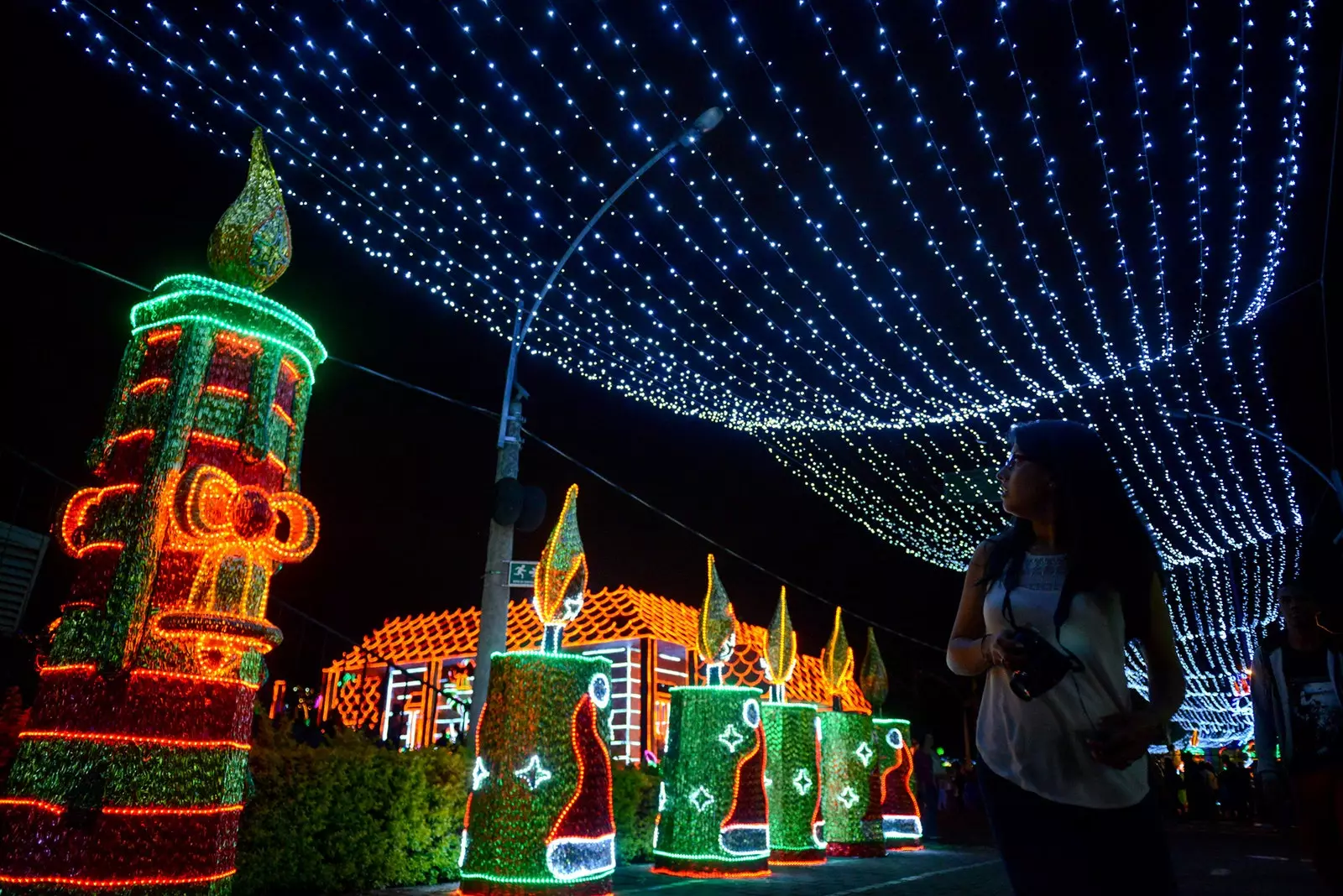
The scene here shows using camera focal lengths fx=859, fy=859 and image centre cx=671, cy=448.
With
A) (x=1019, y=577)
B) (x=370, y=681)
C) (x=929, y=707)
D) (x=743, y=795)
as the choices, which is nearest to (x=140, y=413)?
(x=1019, y=577)

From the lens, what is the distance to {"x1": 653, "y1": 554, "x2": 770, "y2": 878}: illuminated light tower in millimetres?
7785

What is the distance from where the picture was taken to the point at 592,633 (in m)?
16.8

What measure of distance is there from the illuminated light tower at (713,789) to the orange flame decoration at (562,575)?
6.95 feet

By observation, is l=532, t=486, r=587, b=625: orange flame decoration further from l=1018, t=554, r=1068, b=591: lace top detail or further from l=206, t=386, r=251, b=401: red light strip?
l=1018, t=554, r=1068, b=591: lace top detail

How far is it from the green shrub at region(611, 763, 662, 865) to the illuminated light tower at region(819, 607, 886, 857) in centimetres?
198

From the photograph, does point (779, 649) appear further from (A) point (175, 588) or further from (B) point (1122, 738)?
(B) point (1122, 738)

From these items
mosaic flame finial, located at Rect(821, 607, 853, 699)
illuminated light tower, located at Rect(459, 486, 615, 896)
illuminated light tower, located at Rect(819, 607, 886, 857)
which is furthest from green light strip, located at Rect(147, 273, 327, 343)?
illuminated light tower, located at Rect(819, 607, 886, 857)

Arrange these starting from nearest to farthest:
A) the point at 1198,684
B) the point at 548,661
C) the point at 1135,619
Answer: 1. the point at 1135,619
2. the point at 548,661
3. the point at 1198,684

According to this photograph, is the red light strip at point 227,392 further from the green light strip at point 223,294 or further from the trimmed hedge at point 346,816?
the trimmed hedge at point 346,816

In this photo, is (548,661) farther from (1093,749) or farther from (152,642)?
(1093,749)

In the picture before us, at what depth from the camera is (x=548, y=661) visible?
6258 mm

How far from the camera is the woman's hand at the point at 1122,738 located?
1825 millimetres

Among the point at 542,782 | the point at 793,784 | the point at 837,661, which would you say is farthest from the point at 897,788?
the point at 542,782

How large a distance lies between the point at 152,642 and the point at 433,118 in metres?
4.51
